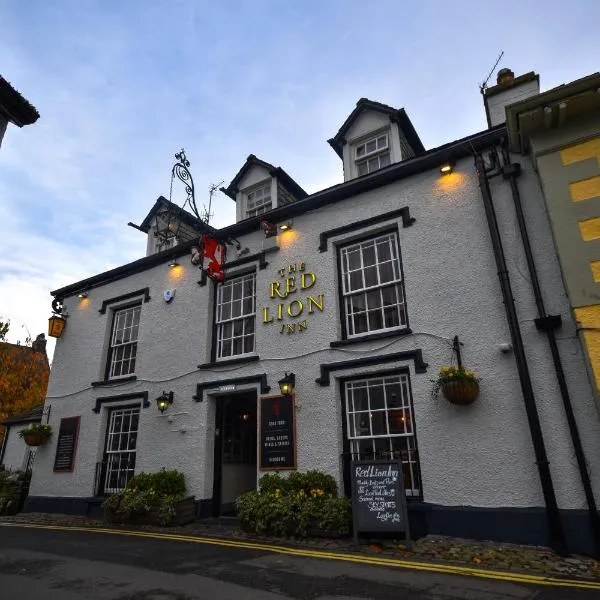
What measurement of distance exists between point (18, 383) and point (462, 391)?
28.6m

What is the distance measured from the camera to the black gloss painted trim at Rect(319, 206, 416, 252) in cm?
953

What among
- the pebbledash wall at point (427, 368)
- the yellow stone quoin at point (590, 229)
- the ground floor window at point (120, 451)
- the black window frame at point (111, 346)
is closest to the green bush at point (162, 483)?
the pebbledash wall at point (427, 368)

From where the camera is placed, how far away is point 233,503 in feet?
36.8

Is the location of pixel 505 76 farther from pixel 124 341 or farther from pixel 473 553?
pixel 124 341

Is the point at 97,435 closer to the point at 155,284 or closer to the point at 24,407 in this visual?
the point at 155,284

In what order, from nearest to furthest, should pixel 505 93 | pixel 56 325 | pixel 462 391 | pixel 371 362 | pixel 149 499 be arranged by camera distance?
pixel 462 391, pixel 371 362, pixel 149 499, pixel 505 93, pixel 56 325

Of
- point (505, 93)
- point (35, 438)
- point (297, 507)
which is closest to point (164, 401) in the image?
point (297, 507)

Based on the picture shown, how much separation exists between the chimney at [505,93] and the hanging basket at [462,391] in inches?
245

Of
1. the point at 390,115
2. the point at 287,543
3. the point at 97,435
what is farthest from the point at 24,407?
the point at 390,115

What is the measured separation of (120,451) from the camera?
40.3 ft

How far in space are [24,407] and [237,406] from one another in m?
21.3

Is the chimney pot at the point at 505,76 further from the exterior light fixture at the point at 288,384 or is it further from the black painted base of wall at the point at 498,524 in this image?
the black painted base of wall at the point at 498,524

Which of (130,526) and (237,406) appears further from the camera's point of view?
(237,406)

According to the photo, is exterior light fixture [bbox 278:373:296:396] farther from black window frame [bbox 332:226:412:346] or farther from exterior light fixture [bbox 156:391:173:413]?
exterior light fixture [bbox 156:391:173:413]
